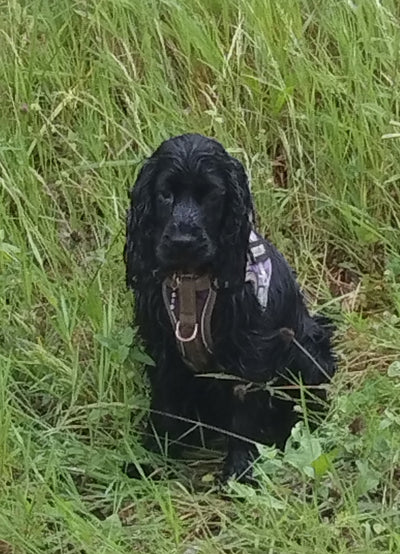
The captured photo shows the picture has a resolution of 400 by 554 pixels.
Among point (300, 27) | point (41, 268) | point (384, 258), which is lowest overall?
point (384, 258)

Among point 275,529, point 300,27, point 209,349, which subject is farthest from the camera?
point 300,27

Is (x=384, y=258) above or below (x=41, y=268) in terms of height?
below

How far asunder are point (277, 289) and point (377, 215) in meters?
0.93

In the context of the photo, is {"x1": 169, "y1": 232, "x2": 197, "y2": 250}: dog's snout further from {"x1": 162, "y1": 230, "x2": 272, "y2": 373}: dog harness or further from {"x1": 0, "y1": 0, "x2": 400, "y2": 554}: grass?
{"x1": 0, "y1": 0, "x2": 400, "y2": 554}: grass

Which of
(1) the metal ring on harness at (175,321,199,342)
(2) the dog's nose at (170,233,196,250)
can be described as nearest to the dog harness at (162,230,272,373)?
(1) the metal ring on harness at (175,321,199,342)

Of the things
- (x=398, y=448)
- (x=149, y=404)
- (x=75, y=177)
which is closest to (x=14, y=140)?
(x=75, y=177)

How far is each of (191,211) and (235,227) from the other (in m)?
0.14

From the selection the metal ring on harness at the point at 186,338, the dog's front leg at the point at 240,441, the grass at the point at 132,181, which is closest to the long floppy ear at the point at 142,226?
the metal ring on harness at the point at 186,338

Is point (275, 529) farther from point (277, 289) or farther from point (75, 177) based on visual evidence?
point (75, 177)

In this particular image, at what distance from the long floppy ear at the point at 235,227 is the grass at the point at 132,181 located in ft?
1.22

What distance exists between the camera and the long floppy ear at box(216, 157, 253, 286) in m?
2.83

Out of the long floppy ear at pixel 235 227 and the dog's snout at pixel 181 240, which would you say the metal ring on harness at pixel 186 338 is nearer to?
the long floppy ear at pixel 235 227

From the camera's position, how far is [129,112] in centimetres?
399

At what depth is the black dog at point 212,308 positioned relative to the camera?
9.12 ft
